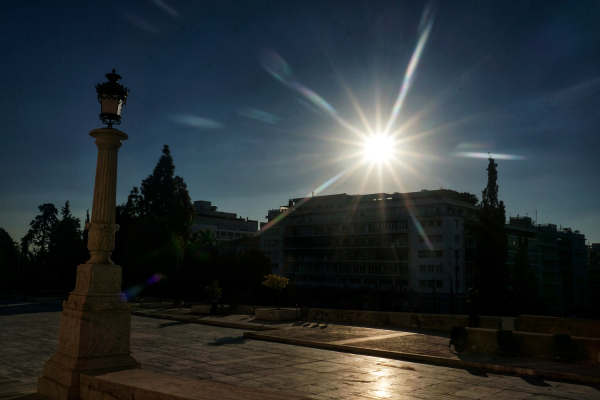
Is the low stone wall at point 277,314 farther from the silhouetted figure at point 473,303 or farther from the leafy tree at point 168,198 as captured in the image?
the leafy tree at point 168,198

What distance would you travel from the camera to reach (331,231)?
81.8m

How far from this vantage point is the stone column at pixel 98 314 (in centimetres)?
658

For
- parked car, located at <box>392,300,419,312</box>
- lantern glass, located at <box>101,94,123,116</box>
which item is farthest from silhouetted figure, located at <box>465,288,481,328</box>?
parked car, located at <box>392,300,419,312</box>

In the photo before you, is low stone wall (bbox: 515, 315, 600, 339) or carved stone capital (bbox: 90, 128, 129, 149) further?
low stone wall (bbox: 515, 315, 600, 339)

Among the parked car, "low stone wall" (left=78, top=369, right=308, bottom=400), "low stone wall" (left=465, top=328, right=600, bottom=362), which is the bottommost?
the parked car

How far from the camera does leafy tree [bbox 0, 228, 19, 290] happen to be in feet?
227

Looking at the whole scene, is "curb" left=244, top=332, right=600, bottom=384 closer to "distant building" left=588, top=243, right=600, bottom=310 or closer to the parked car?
the parked car

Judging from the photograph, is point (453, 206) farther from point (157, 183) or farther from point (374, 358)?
point (374, 358)

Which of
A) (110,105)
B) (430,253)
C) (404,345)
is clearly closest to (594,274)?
(430,253)

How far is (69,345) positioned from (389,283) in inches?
2679

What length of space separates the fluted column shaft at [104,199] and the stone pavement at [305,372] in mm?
2552

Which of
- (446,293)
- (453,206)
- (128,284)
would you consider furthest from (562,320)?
(453,206)

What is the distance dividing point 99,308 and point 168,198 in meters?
60.2

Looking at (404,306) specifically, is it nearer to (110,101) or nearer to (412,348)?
(412,348)
